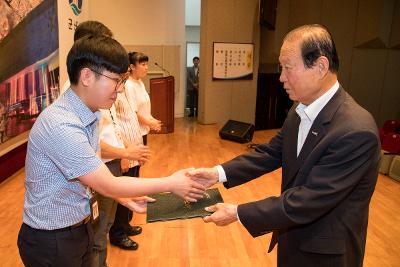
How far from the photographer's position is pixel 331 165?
1.25 metres

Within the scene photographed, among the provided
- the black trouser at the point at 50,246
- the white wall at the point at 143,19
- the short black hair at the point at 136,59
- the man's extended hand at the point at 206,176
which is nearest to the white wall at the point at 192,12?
the white wall at the point at 143,19

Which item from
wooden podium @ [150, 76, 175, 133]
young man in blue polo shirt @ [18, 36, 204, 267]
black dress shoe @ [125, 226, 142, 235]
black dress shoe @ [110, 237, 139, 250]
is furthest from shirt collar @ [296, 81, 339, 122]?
wooden podium @ [150, 76, 175, 133]

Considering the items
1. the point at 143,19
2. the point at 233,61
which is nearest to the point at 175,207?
the point at 233,61

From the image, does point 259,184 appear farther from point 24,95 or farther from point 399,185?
point 24,95

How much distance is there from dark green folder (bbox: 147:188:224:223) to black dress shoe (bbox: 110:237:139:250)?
47.1 inches

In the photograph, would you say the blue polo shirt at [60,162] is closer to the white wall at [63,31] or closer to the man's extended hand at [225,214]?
the man's extended hand at [225,214]

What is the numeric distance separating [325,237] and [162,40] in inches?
310

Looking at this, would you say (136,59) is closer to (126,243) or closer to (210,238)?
(126,243)

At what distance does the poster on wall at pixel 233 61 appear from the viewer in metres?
8.12

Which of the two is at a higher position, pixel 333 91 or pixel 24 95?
pixel 333 91

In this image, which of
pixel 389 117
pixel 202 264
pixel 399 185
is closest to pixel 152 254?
pixel 202 264

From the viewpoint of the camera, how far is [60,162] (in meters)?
1.20

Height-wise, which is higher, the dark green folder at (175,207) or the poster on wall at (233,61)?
the poster on wall at (233,61)

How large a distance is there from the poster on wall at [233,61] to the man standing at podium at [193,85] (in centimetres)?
147
